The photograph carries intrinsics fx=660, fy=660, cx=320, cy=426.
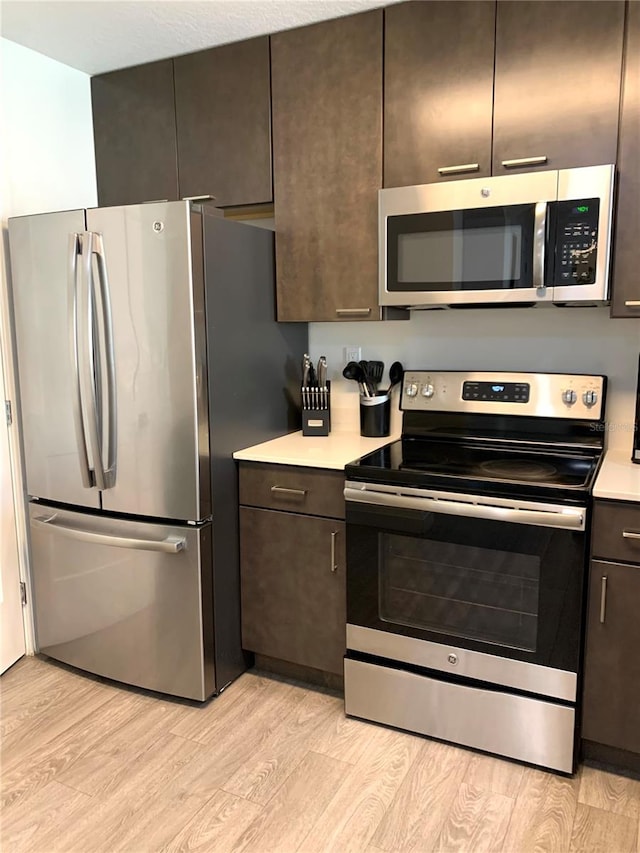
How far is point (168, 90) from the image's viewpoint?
8.63 feet

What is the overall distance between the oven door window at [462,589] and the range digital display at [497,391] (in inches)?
25.8

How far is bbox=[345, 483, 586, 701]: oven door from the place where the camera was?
1.90 m

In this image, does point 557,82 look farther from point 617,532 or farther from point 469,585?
point 469,585

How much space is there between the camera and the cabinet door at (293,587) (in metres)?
2.30

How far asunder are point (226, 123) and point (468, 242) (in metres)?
1.08

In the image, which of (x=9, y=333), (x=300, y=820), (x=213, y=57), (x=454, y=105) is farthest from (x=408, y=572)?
(x=213, y=57)

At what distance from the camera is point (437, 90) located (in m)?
2.18

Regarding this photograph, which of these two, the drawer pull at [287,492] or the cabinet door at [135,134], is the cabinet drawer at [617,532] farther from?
the cabinet door at [135,134]

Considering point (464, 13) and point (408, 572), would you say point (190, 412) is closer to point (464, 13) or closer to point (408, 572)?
point (408, 572)

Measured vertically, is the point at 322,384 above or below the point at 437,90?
below

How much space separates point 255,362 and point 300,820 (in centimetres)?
151

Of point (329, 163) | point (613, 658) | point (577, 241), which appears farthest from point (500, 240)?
point (613, 658)

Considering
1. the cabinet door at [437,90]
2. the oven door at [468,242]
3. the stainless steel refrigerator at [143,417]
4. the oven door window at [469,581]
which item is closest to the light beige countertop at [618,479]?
the oven door window at [469,581]

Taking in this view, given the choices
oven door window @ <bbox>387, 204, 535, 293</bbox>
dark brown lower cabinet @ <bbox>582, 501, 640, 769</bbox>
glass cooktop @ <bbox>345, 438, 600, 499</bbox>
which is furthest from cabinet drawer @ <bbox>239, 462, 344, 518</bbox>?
dark brown lower cabinet @ <bbox>582, 501, 640, 769</bbox>
